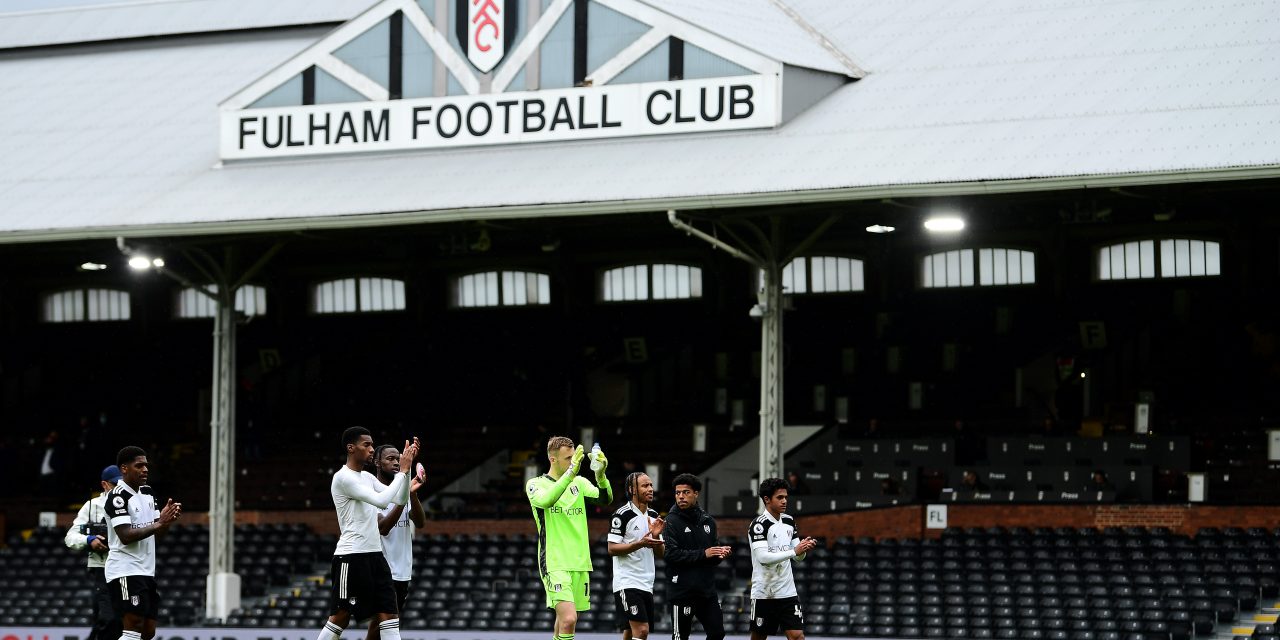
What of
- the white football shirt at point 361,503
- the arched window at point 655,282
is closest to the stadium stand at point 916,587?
the arched window at point 655,282

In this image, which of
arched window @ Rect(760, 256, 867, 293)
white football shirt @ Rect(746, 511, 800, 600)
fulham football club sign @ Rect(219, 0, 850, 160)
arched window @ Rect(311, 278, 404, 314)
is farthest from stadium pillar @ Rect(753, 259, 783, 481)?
arched window @ Rect(311, 278, 404, 314)

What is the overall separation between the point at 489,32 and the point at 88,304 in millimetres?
17642

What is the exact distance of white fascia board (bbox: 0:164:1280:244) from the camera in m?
25.8

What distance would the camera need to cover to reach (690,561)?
1761 cm

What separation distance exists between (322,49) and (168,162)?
128 inches

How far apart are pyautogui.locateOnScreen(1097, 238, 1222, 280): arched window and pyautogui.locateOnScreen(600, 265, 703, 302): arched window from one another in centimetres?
797

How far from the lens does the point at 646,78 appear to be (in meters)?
31.8

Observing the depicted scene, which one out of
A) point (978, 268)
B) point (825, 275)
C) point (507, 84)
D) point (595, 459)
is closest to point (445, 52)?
point (507, 84)

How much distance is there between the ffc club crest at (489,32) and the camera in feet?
107

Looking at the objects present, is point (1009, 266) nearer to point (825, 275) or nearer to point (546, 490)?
point (825, 275)

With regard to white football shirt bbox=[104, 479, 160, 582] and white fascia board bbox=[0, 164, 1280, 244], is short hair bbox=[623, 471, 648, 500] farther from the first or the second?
white fascia board bbox=[0, 164, 1280, 244]

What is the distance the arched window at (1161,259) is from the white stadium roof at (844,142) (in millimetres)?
6823

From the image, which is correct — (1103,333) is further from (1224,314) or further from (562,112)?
(562,112)

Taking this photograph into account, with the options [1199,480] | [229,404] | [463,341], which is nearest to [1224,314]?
[1199,480]
